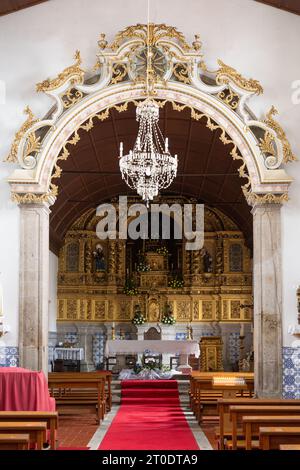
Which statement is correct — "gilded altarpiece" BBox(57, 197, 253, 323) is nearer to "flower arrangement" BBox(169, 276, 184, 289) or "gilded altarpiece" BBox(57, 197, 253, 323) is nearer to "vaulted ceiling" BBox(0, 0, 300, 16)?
"flower arrangement" BBox(169, 276, 184, 289)

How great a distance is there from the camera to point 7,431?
7824mm

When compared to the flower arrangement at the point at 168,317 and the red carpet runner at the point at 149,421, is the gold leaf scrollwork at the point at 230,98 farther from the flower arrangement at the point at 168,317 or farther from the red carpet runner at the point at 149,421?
the flower arrangement at the point at 168,317

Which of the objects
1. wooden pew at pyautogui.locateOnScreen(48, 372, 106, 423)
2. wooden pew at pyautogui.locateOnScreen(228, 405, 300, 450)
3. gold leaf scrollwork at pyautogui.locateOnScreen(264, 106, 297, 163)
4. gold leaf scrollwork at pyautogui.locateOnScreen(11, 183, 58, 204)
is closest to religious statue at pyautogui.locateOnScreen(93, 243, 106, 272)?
wooden pew at pyautogui.locateOnScreen(48, 372, 106, 423)

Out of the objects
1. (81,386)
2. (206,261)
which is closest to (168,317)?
(206,261)

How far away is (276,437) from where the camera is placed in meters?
7.50

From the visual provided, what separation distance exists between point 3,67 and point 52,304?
12.5m

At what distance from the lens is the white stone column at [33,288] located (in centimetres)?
1497

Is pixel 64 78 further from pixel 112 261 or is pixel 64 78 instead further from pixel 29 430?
pixel 112 261

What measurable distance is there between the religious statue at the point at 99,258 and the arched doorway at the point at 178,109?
12957 mm

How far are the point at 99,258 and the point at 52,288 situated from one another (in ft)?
7.52

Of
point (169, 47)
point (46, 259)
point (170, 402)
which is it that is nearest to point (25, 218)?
point (46, 259)

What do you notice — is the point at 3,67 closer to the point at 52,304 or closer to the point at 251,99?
the point at 251,99

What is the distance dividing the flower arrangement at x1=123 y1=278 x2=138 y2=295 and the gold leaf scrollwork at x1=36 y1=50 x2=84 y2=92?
1333cm

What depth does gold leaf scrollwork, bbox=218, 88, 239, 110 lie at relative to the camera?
50.9ft
